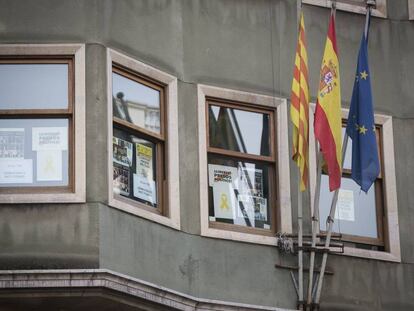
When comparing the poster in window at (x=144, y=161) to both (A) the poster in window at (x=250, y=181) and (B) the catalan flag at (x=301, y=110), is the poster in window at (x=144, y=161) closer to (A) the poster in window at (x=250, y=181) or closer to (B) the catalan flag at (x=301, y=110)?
(A) the poster in window at (x=250, y=181)

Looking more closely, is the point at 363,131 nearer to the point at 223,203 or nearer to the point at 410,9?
the point at 223,203

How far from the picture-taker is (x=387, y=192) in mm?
22688

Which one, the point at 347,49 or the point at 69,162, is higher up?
the point at 347,49

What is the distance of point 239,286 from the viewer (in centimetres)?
2098

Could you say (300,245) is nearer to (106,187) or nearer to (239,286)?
(239,286)

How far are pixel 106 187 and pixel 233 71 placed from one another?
314 centimetres

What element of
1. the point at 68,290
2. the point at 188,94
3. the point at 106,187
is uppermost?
the point at 188,94

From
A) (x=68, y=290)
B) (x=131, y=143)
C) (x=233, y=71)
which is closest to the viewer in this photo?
(x=68, y=290)

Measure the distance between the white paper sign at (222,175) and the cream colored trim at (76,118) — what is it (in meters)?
2.37

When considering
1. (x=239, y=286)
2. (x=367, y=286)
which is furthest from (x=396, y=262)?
(x=239, y=286)

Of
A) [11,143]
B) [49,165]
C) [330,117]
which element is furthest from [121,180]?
[330,117]

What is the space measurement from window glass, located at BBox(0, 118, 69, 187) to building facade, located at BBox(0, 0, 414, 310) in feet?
0.06

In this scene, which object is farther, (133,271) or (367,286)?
(367,286)

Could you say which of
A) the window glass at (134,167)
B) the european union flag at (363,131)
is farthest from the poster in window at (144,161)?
the european union flag at (363,131)
